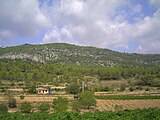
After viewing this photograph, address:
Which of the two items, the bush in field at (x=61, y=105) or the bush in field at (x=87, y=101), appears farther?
the bush in field at (x=87, y=101)

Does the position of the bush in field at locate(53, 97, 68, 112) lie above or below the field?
above

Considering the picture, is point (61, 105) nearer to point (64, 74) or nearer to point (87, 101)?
point (87, 101)

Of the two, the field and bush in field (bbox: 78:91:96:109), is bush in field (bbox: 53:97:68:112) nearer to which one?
the field

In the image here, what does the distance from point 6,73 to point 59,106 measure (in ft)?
240

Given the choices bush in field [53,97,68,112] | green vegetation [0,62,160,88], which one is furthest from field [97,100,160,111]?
green vegetation [0,62,160,88]

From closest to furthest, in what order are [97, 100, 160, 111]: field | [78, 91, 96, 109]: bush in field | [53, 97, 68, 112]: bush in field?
[53, 97, 68, 112]: bush in field
[97, 100, 160, 111]: field
[78, 91, 96, 109]: bush in field

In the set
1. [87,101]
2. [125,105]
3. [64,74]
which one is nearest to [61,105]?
[87,101]

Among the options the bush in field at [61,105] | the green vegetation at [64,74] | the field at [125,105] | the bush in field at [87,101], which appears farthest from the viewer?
the green vegetation at [64,74]

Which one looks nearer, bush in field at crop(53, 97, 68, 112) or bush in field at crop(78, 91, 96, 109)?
bush in field at crop(53, 97, 68, 112)

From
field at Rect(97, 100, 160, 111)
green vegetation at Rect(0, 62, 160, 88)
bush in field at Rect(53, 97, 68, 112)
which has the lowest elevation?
field at Rect(97, 100, 160, 111)

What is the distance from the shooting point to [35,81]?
5187 inches

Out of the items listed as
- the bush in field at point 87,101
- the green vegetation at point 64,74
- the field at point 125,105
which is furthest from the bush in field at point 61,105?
the green vegetation at point 64,74

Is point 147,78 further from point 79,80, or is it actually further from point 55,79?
point 55,79

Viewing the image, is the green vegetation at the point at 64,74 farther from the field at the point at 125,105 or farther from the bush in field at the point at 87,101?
the bush in field at the point at 87,101
